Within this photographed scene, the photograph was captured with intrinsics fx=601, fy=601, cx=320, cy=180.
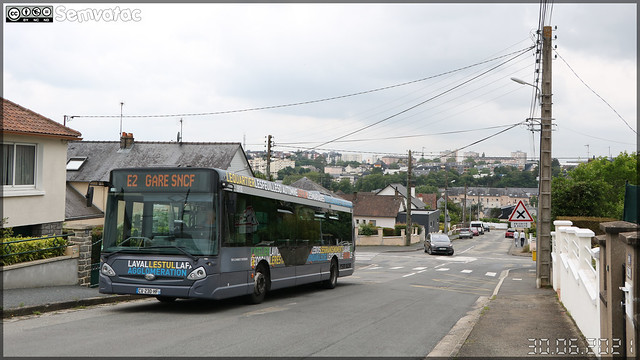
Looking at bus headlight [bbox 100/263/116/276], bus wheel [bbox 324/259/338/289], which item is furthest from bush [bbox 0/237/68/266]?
bus wheel [bbox 324/259/338/289]

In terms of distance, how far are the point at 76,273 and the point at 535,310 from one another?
11178 mm

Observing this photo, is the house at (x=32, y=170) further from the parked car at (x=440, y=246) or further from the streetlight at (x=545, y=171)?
the parked car at (x=440, y=246)

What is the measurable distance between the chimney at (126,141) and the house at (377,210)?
130ft

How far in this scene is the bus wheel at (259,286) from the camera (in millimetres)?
13669

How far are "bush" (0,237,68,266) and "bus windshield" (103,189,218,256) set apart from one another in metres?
3.13

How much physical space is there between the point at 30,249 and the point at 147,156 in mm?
27661

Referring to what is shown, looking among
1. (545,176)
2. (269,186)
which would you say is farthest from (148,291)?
(545,176)

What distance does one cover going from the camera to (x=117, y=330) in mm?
9328

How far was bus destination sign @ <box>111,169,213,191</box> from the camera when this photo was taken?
11977 mm

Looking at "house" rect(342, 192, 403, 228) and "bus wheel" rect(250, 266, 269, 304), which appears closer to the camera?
"bus wheel" rect(250, 266, 269, 304)

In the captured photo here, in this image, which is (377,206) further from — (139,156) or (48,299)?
(48,299)

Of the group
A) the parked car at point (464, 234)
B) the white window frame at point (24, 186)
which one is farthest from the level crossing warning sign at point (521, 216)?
the parked car at point (464, 234)

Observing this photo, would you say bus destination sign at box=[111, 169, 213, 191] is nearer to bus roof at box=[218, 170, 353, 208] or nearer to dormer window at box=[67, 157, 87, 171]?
bus roof at box=[218, 170, 353, 208]

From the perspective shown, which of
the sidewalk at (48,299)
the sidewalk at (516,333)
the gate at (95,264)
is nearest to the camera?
the sidewalk at (516,333)
